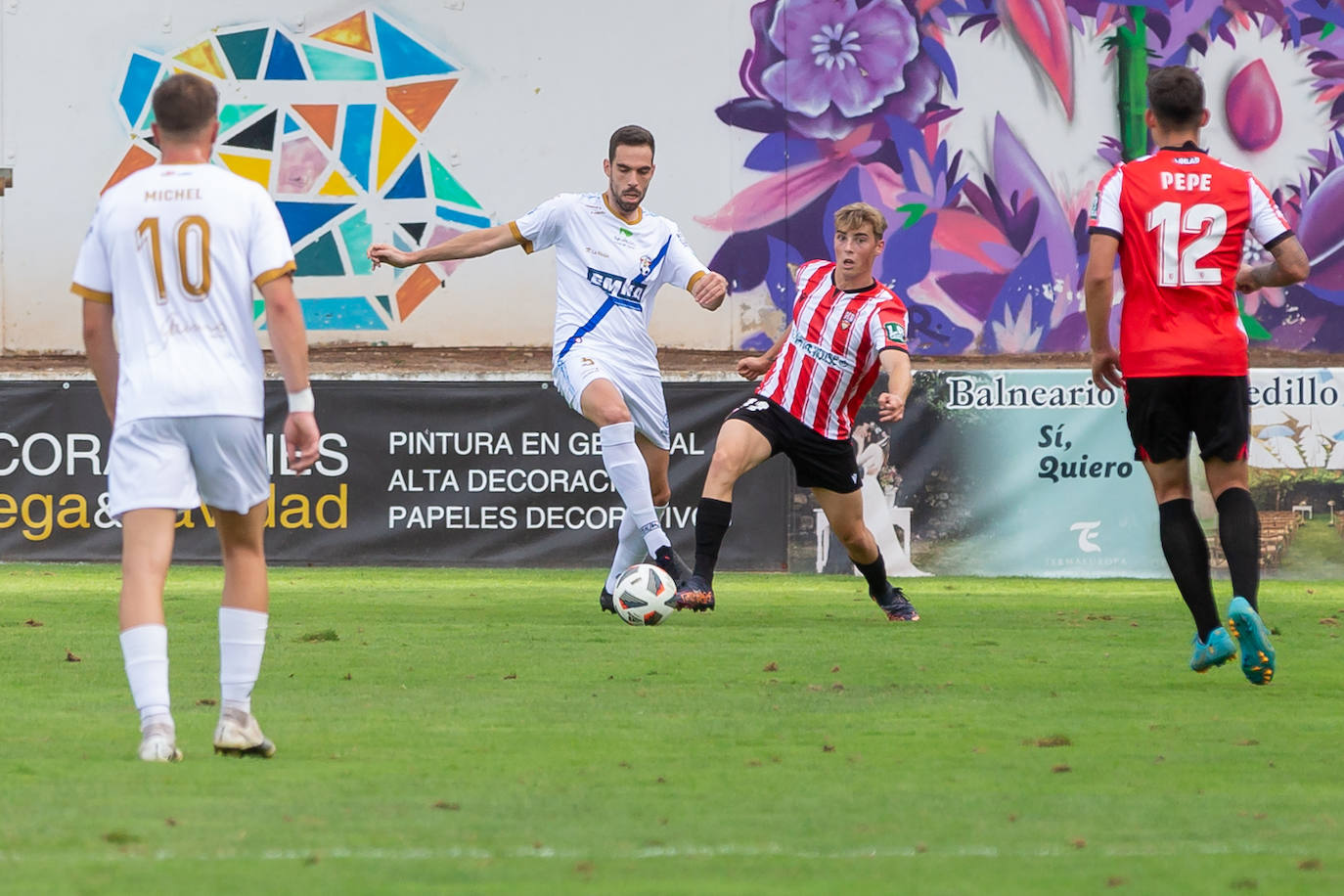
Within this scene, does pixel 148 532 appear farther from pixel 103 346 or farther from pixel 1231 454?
pixel 1231 454

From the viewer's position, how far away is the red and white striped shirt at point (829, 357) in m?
10.2

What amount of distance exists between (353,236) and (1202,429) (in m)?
13.1

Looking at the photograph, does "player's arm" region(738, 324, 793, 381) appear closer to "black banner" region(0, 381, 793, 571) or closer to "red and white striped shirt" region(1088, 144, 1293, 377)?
"red and white striped shirt" region(1088, 144, 1293, 377)

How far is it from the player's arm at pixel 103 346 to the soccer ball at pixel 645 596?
4.50 m

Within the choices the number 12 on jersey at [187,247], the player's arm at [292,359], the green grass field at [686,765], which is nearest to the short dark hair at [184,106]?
the number 12 on jersey at [187,247]

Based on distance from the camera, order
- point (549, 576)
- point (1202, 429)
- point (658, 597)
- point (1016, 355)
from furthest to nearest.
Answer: point (1016, 355), point (549, 576), point (658, 597), point (1202, 429)

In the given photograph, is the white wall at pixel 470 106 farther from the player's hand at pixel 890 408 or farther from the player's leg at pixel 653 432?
the player's hand at pixel 890 408

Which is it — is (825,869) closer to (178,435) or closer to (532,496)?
(178,435)

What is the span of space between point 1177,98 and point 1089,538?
7.80 m

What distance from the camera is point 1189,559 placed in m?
7.32

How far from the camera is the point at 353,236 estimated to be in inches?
763

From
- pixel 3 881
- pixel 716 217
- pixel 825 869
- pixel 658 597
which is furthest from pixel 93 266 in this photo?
pixel 716 217

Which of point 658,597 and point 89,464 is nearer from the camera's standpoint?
point 658,597

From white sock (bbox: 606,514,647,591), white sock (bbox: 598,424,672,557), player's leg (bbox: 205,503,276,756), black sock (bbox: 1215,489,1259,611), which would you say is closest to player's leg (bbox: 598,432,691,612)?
white sock (bbox: 606,514,647,591)
